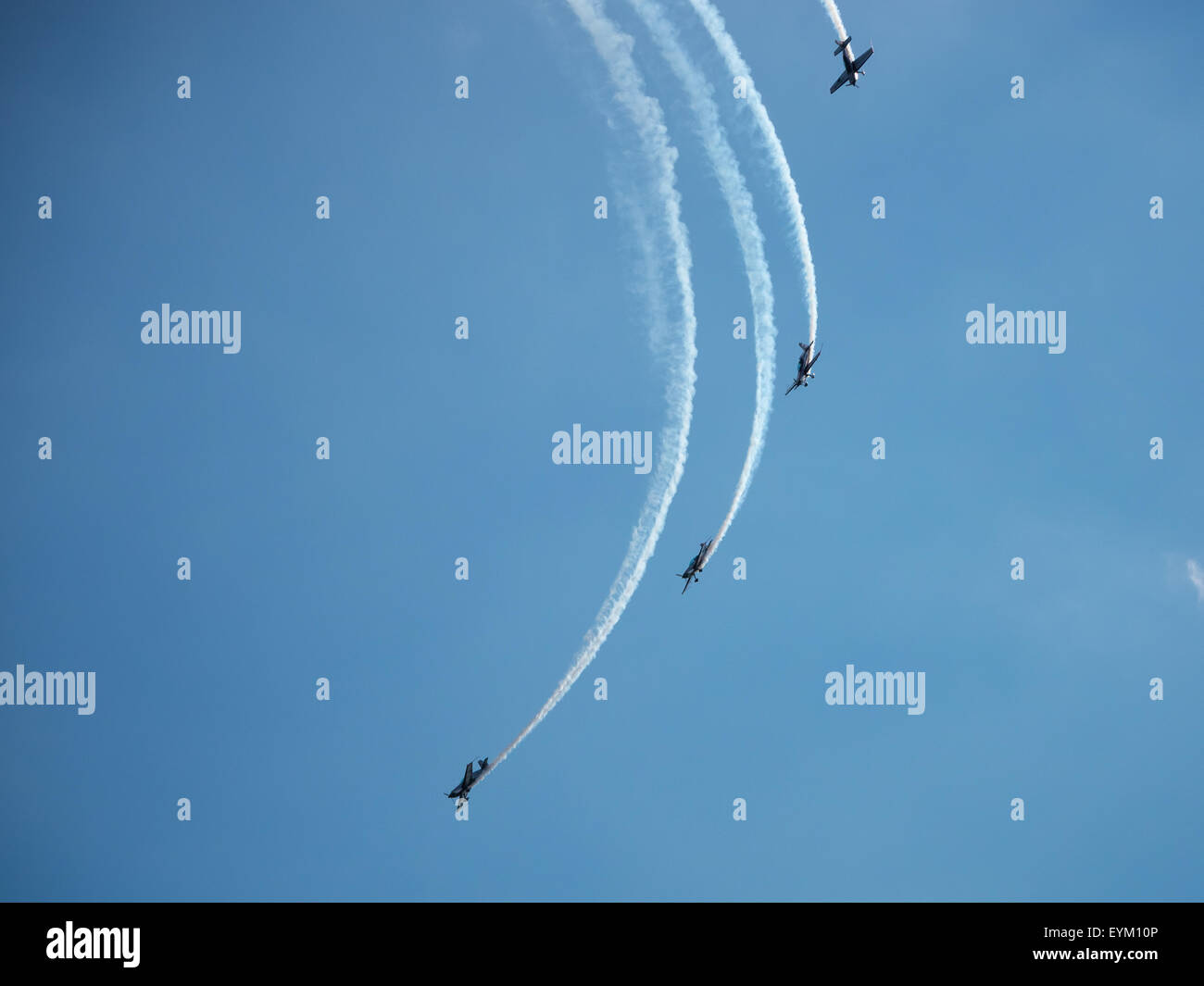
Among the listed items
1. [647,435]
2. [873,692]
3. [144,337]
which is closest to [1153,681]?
[873,692]

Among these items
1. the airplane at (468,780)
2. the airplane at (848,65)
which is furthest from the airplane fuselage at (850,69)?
the airplane at (468,780)

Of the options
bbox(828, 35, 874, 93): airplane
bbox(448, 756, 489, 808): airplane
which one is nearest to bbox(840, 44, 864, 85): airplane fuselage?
bbox(828, 35, 874, 93): airplane

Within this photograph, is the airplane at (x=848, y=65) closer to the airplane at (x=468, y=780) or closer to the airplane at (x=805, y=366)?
the airplane at (x=805, y=366)

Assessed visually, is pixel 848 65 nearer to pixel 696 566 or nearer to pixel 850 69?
pixel 850 69

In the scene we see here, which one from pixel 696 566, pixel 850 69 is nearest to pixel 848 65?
pixel 850 69
